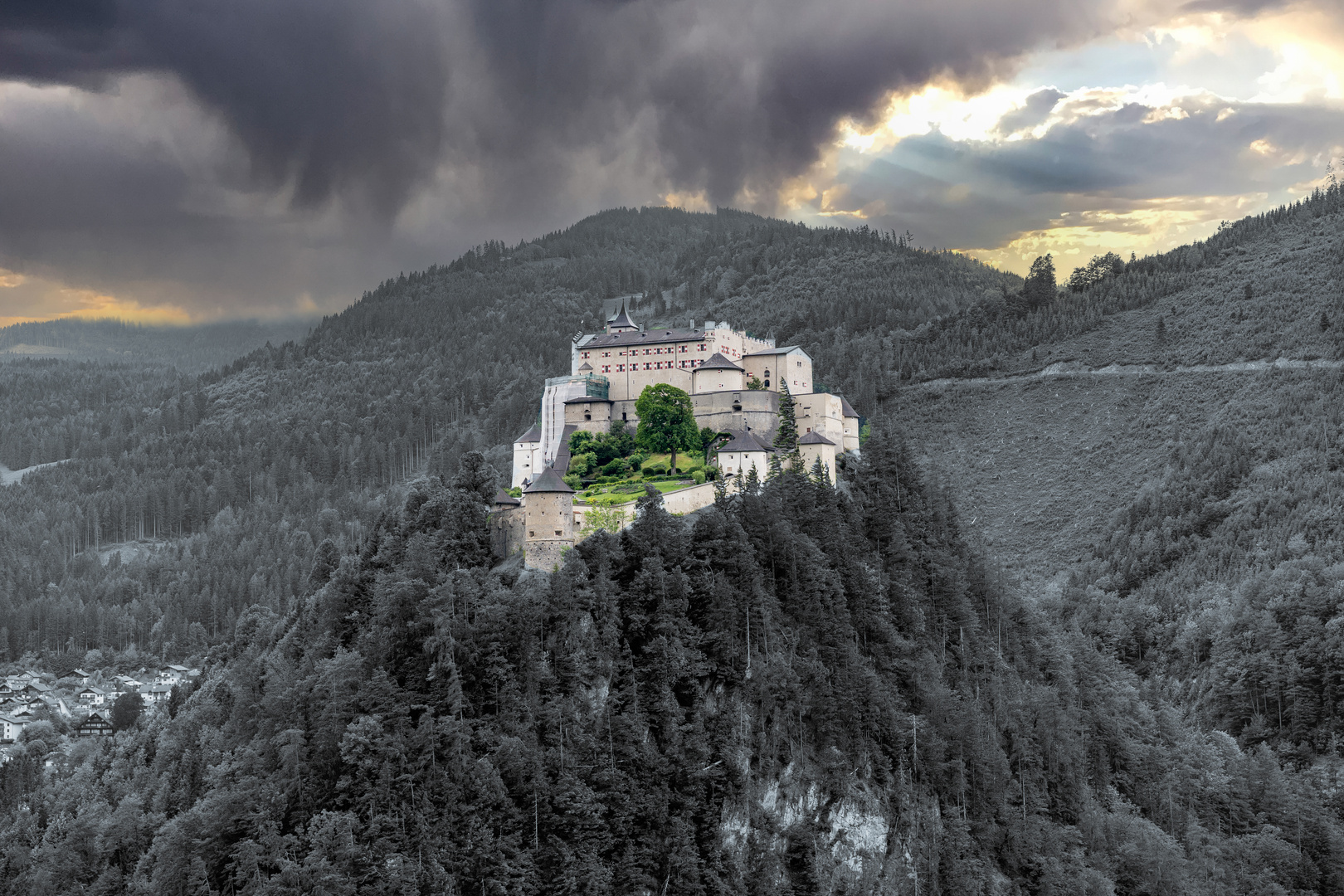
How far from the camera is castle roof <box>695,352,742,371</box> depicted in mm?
82875

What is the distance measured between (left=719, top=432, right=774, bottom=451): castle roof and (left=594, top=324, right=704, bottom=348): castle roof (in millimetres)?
15483

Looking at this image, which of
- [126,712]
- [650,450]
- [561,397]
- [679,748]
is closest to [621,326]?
[561,397]

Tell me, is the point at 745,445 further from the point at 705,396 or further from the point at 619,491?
the point at 705,396

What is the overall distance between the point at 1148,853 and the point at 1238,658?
32.1 meters

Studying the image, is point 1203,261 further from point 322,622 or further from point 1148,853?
point 322,622

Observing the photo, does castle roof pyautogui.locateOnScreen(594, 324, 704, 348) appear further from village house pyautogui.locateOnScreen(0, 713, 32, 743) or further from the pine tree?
village house pyautogui.locateOnScreen(0, 713, 32, 743)

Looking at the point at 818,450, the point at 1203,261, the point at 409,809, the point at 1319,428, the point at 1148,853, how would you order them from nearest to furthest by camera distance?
the point at 409,809 → the point at 1148,853 → the point at 818,450 → the point at 1319,428 → the point at 1203,261

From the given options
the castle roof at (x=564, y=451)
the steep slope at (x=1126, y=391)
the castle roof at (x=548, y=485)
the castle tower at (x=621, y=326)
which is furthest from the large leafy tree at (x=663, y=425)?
the steep slope at (x=1126, y=391)

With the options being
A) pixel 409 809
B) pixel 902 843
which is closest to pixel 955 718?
pixel 902 843

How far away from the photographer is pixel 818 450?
77.1 meters

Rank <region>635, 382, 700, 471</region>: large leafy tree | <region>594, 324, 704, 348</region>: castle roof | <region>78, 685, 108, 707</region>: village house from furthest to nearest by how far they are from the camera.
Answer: <region>78, 685, 108, 707</region>: village house → <region>594, 324, 704, 348</region>: castle roof → <region>635, 382, 700, 471</region>: large leafy tree

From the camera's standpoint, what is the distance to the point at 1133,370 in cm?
15350

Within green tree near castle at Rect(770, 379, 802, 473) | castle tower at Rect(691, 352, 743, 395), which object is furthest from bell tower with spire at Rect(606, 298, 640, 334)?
green tree near castle at Rect(770, 379, 802, 473)

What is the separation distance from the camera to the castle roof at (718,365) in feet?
272
